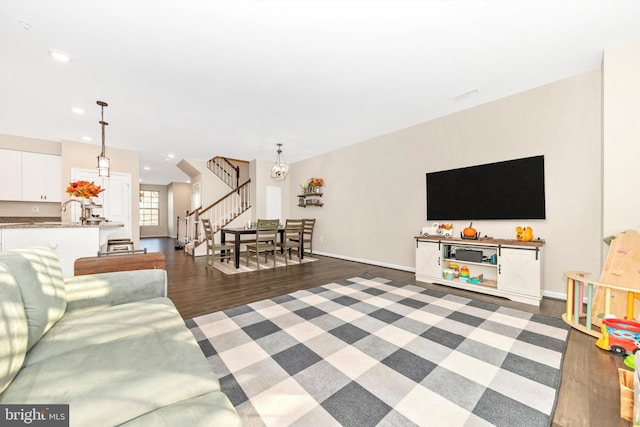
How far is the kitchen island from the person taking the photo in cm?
239

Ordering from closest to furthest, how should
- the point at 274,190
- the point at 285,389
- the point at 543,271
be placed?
the point at 285,389
the point at 543,271
the point at 274,190

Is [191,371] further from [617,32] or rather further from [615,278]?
[617,32]

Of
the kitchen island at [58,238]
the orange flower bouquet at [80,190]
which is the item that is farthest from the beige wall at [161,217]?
the kitchen island at [58,238]

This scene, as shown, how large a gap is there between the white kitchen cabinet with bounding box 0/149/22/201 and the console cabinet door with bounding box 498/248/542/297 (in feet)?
28.1

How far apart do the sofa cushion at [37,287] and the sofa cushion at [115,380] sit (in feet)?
0.95

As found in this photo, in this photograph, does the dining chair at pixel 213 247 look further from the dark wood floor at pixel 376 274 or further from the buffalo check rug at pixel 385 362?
the buffalo check rug at pixel 385 362

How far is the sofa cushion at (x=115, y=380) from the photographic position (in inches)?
31.9

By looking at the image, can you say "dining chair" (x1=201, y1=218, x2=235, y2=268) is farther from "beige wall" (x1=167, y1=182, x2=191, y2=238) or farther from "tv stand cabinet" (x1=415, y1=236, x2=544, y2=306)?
"beige wall" (x1=167, y1=182, x2=191, y2=238)

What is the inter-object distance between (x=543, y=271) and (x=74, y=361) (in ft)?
14.7

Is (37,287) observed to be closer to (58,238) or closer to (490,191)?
(58,238)

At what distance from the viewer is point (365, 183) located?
18.2 feet

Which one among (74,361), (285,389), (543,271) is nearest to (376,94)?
(543,271)

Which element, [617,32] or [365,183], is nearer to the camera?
[617,32]

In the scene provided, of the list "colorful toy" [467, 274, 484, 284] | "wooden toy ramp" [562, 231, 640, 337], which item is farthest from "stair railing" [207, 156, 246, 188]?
"wooden toy ramp" [562, 231, 640, 337]
